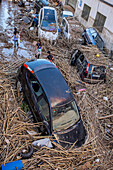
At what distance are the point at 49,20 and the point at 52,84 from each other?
10.8 meters

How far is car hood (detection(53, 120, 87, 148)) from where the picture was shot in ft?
17.4

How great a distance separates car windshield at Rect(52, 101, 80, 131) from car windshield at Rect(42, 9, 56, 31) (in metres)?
9.75

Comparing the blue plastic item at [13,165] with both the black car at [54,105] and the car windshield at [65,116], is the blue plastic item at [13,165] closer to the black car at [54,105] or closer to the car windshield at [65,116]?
the black car at [54,105]

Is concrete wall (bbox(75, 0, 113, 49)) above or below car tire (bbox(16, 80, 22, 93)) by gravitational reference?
above

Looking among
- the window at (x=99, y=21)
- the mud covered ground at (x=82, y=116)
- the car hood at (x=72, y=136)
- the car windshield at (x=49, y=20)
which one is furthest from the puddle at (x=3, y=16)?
the car hood at (x=72, y=136)

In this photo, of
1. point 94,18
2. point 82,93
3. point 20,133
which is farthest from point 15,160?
point 94,18

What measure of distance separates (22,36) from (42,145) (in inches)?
476

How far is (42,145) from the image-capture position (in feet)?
17.2

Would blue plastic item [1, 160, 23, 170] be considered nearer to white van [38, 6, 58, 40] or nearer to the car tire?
the car tire

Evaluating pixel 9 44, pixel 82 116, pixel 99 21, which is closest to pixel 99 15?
pixel 99 21

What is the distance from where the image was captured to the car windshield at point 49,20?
1410cm

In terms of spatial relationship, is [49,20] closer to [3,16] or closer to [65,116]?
[3,16]

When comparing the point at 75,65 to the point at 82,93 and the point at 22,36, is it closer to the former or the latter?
the point at 82,93

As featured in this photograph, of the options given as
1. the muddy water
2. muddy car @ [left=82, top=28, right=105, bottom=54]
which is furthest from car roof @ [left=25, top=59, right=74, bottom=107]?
muddy car @ [left=82, top=28, right=105, bottom=54]
